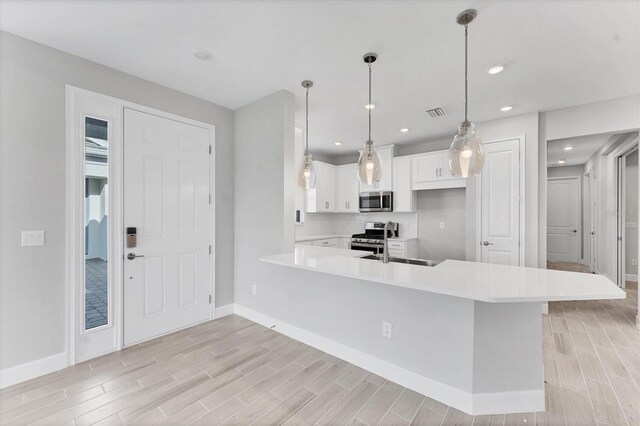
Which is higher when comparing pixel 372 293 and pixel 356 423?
pixel 372 293

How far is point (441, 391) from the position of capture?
6.40 ft

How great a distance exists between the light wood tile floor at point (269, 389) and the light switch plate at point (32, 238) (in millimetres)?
1086

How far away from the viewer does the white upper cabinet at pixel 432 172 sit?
448cm

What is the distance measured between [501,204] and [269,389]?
12.0 ft

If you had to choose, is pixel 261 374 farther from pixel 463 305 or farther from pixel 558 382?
pixel 558 382

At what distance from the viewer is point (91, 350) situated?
2.50 metres

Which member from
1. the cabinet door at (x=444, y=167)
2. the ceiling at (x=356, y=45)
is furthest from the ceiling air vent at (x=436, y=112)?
the cabinet door at (x=444, y=167)

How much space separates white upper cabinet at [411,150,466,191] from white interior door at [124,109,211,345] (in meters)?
3.46

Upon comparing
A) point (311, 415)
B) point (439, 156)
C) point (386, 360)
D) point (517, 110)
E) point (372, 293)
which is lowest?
point (311, 415)

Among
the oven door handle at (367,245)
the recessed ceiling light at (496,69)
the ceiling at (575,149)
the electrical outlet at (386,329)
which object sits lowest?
the electrical outlet at (386,329)

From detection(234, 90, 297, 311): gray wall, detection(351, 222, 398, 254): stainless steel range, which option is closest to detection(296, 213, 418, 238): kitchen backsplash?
detection(351, 222, 398, 254): stainless steel range

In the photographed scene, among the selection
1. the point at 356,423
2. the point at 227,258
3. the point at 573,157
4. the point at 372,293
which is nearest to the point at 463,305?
the point at 372,293

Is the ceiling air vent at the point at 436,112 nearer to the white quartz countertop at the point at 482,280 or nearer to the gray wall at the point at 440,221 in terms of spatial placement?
the gray wall at the point at 440,221

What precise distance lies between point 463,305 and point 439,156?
3311mm
